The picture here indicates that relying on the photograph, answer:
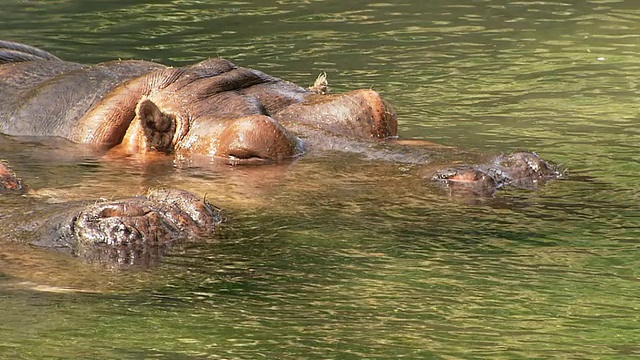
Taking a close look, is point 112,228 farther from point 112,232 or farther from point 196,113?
point 196,113

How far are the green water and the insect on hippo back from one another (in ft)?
0.95

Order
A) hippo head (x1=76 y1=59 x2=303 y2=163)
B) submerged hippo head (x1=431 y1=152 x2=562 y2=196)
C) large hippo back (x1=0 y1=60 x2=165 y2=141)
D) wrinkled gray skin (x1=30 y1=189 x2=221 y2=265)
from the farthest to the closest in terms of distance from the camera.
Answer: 1. large hippo back (x1=0 y1=60 x2=165 y2=141)
2. hippo head (x1=76 y1=59 x2=303 y2=163)
3. submerged hippo head (x1=431 y1=152 x2=562 y2=196)
4. wrinkled gray skin (x1=30 y1=189 x2=221 y2=265)

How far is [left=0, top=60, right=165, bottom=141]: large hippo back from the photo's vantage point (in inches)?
362

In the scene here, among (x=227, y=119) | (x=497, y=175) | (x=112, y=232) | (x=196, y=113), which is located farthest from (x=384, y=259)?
(x=196, y=113)

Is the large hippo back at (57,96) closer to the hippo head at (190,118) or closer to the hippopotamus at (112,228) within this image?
the hippo head at (190,118)

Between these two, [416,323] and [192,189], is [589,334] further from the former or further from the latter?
[192,189]

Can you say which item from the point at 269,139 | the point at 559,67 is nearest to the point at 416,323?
the point at 269,139

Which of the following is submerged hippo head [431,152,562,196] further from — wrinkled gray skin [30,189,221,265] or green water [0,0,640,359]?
wrinkled gray skin [30,189,221,265]

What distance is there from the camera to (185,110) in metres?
8.78

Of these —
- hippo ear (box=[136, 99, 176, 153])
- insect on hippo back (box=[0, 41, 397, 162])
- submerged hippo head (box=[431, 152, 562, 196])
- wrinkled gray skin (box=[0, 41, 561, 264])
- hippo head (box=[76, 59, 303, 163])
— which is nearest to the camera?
submerged hippo head (box=[431, 152, 562, 196])

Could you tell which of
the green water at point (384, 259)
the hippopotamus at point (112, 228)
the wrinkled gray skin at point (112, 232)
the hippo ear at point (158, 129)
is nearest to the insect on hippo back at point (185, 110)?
the hippo ear at point (158, 129)

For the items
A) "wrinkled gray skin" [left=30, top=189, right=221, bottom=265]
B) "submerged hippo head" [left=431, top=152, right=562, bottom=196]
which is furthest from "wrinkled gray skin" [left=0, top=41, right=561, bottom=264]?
"wrinkled gray skin" [left=30, top=189, right=221, bottom=265]

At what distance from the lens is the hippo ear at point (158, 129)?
8625 millimetres

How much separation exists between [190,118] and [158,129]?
0.21m
